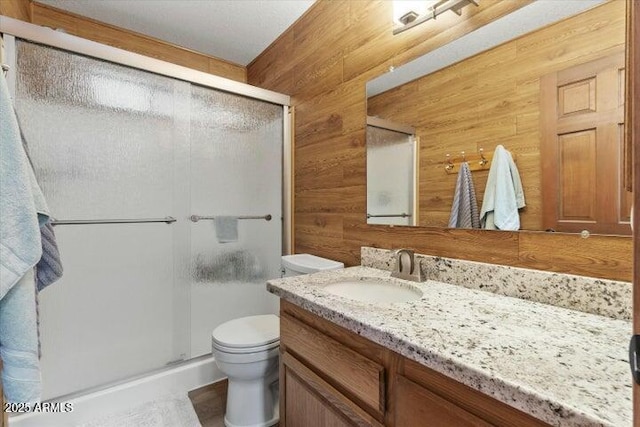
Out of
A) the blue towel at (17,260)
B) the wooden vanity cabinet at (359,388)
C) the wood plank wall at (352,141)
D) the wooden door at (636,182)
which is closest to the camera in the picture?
the wooden door at (636,182)

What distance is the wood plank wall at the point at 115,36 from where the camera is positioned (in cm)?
182

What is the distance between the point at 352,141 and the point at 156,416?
70.4 inches

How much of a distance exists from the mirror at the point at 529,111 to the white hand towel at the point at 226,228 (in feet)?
3.95

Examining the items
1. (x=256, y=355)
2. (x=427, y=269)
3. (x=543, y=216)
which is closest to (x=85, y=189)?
(x=256, y=355)

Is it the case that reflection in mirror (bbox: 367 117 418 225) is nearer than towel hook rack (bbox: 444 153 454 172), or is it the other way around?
towel hook rack (bbox: 444 153 454 172)

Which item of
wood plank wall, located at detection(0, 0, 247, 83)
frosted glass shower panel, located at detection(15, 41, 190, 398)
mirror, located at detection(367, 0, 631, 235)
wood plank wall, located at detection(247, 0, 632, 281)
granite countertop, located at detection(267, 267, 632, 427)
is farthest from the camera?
wood plank wall, located at detection(0, 0, 247, 83)

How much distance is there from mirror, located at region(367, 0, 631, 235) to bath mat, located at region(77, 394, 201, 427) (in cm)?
154

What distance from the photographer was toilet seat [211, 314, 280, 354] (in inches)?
54.7

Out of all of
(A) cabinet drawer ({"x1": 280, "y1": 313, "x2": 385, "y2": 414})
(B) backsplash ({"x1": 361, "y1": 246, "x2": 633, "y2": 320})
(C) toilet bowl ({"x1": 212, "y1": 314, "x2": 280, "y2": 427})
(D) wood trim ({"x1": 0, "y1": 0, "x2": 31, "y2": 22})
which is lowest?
(C) toilet bowl ({"x1": 212, "y1": 314, "x2": 280, "y2": 427})

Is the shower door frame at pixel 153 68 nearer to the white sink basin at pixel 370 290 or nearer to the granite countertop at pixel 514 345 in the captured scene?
the white sink basin at pixel 370 290

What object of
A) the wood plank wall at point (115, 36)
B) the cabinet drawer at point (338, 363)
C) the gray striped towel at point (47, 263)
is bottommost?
the cabinet drawer at point (338, 363)

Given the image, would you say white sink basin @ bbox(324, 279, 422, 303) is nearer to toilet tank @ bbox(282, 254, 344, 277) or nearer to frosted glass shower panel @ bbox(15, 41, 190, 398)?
toilet tank @ bbox(282, 254, 344, 277)

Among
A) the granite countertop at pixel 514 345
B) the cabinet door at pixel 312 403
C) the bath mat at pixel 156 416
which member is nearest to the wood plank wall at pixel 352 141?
the granite countertop at pixel 514 345

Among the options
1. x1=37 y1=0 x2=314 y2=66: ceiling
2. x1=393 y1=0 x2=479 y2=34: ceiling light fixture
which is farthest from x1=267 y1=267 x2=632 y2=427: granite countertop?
x1=37 y1=0 x2=314 y2=66: ceiling
